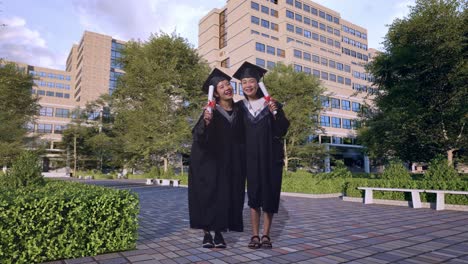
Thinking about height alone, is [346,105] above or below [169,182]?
above

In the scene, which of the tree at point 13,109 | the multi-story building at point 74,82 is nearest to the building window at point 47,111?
the multi-story building at point 74,82

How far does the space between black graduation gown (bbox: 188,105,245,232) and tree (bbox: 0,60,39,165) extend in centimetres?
2518

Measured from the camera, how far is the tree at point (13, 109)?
25.6 metres

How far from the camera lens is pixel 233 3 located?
5744cm

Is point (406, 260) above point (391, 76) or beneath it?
beneath

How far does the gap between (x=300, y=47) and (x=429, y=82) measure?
116 feet

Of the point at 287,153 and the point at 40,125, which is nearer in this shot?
the point at 287,153

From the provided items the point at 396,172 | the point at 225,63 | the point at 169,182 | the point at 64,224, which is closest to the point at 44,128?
the point at 225,63

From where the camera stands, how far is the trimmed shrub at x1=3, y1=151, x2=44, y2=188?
697cm

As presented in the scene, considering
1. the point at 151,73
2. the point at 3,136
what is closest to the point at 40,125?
the point at 3,136

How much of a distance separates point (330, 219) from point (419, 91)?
50.5ft

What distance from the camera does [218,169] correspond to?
4.89m

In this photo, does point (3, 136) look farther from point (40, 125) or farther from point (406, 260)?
point (40, 125)

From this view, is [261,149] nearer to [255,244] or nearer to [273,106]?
[273,106]
